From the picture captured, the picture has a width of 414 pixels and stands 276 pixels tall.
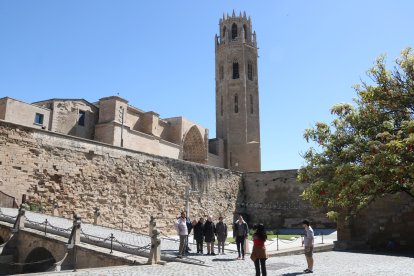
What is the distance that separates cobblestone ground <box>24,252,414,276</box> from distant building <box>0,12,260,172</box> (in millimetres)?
23096

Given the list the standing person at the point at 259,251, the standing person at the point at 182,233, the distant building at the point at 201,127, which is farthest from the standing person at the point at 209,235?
the distant building at the point at 201,127

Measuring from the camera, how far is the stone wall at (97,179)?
16.7 meters

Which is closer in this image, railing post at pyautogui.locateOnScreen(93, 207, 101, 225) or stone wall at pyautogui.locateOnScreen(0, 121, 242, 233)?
stone wall at pyautogui.locateOnScreen(0, 121, 242, 233)

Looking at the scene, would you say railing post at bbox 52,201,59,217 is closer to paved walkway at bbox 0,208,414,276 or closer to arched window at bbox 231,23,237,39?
paved walkway at bbox 0,208,414,276

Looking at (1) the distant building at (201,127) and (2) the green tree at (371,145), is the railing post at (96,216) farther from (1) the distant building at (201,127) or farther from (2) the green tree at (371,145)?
(1) the distant building at (201,127)

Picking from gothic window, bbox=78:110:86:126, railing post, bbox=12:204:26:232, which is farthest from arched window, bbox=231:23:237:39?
railing post, bbox=12:204:26:232

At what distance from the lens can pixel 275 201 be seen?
2948 centimetres

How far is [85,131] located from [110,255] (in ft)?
82.2

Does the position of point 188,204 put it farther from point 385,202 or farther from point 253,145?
point 253,145

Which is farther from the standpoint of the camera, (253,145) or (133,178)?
(253,145)

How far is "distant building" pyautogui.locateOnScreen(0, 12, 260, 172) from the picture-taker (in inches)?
1286

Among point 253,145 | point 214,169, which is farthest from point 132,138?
point 253,145

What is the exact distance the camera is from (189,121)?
44.6 m

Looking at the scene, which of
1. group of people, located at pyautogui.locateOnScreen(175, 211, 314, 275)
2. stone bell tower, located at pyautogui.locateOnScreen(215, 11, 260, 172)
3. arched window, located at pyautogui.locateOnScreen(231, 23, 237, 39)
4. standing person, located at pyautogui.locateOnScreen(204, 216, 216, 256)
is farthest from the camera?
arched window, located at pyautogui.locateOnScreen(231, 23, 237, 39)
